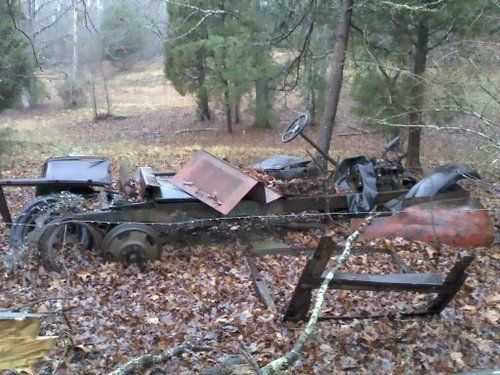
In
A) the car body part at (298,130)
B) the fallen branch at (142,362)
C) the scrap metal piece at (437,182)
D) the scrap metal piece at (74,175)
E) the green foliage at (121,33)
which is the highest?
the green foliage at (121,33)

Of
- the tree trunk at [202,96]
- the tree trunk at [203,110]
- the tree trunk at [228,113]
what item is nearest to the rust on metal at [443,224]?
the tree trunk at [228,113]

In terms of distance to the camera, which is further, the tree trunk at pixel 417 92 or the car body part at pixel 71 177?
the tree trunk at pixel 417 92

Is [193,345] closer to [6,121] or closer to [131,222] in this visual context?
[131,222]

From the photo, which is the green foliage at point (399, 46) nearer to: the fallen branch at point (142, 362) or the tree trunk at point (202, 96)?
the fallen branch at point (142, 362)

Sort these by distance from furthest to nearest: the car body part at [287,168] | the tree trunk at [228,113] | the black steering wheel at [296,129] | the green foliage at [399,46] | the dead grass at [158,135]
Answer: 1. the tree trunk at [228,113]
2. the dead grass at [158,135]
3. the green foliage at [399,46]
4. the car body part at [287,168]
5. the black steering wheel at [296,129]

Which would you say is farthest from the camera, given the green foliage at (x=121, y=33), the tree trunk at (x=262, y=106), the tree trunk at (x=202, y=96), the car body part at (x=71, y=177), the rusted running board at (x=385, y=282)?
the green foliage at (x=121, y=33)

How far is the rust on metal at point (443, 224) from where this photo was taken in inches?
332

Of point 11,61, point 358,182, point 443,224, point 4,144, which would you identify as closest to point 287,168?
point 358,182

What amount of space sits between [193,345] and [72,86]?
3632 centimetres

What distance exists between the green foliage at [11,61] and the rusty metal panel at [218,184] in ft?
30.2

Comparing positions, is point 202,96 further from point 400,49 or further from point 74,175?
point 74,175

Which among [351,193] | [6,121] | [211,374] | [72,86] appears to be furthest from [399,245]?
[72,86]

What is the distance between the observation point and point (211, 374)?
176 inches

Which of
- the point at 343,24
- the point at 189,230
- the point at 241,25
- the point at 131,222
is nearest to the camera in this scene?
the point at 131,222
